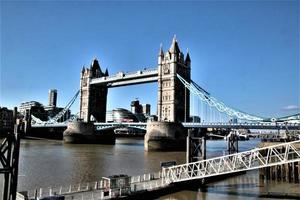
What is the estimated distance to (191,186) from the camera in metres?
23.4

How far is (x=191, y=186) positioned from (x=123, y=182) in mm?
6075

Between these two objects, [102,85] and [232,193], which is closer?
[232,193]

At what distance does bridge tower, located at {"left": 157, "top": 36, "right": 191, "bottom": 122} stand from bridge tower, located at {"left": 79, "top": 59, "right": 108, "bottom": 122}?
3182cm

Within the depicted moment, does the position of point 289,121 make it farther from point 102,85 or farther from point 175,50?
point 102,85

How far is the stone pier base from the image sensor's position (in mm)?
61688

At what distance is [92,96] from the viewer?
10894cm

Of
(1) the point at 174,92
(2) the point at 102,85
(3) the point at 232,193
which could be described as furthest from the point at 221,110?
(3) the point at 232,193

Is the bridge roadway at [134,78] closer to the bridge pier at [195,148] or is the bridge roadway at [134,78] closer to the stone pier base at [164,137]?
the stone pier base at [164,137]

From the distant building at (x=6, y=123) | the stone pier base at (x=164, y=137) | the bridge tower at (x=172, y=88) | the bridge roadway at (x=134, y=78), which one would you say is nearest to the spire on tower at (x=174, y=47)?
the bridge tower at (x=172, y=88)

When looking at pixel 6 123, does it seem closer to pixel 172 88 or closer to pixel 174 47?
pixel 172 88

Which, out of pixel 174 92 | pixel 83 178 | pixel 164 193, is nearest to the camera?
pixel 164 193

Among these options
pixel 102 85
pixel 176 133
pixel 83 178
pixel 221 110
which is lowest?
pixel 83 178

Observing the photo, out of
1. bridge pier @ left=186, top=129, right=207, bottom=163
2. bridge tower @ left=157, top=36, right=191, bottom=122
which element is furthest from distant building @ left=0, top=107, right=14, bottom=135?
bridge tower @ left=157, top=36, right=191, bottom=122

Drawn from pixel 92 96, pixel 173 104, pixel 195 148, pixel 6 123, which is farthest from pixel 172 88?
pixel 195 148
